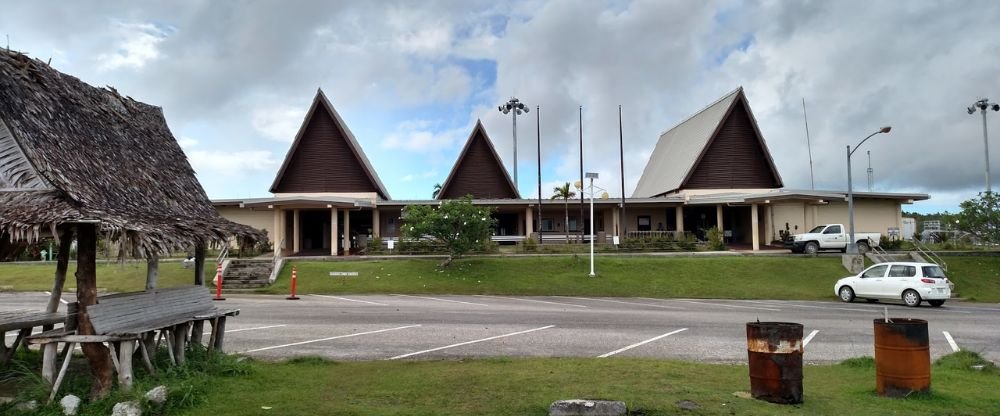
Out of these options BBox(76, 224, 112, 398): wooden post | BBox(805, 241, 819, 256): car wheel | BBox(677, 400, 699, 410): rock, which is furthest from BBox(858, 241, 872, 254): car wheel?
BBox(76, 224, 112, 398): wooden post

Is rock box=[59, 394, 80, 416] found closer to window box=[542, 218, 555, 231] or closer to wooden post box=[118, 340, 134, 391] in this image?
wooden post box=[118, 340, 134, 391]

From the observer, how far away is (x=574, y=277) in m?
28.0

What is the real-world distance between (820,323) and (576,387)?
34.4 ft

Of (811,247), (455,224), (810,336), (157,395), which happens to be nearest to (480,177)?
(455,224)

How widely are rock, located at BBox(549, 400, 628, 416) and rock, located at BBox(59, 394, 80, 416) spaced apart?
484 centimetres

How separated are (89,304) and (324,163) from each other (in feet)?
111

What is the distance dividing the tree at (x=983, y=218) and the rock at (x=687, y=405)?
98.5 feet

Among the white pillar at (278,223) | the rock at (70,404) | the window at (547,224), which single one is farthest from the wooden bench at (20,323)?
the window at (547,224)

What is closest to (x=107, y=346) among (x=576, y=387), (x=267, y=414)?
(x=267, y=414)

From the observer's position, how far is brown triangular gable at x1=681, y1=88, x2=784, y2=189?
41250mm

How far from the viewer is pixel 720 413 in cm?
604

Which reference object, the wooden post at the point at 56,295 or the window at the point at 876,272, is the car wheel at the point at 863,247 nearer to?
the window at the point at 876,272

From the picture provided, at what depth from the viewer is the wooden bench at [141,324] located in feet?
22.7

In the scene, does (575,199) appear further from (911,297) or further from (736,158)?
(911,297)
